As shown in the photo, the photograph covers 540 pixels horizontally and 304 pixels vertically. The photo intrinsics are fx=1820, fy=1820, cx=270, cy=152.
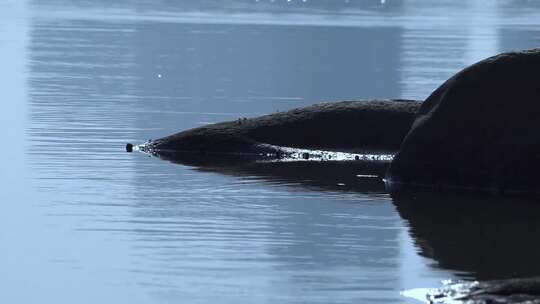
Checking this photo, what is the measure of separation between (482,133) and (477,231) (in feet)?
13.9

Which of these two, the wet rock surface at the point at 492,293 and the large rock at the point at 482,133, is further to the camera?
the large rock at the point at 482,133

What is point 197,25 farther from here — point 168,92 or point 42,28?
point 168,92

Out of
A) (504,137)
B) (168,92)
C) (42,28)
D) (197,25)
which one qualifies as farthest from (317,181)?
(197,25)

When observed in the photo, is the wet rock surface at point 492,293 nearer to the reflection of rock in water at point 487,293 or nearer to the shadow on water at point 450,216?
the reflection of rock in water at point 487,293

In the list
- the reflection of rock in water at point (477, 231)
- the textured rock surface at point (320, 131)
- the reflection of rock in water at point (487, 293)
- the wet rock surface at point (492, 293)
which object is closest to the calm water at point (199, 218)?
the reflection of rock in water at point (477, 231)

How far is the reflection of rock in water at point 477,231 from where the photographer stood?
2003cm

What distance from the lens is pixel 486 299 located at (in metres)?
16.7

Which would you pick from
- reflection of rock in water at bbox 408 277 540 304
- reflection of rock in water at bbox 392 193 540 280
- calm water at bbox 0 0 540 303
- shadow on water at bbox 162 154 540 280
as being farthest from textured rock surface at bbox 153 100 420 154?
reflection of rock in water at bbox 408 277 540 304

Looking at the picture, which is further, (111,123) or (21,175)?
(111,123)

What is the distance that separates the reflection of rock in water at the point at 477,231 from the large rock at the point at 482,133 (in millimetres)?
688

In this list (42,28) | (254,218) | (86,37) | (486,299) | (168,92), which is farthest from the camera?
(42,28)

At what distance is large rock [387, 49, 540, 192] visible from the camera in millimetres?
26344

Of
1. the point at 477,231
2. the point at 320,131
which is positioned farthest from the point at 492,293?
the point at 320,131

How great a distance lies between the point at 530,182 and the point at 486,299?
975 centimetres
